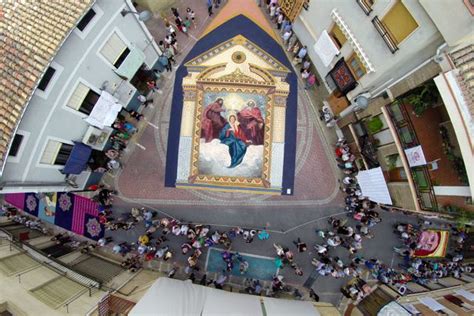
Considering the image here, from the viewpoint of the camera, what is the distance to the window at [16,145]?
11703 millimetres

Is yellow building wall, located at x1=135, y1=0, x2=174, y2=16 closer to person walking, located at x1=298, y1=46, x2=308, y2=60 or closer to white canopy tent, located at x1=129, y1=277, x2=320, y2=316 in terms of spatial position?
person walking, located at x1=298, y1=46, x2=308, y2=60

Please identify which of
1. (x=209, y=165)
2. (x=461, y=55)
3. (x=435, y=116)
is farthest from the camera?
(x=209, y=165)

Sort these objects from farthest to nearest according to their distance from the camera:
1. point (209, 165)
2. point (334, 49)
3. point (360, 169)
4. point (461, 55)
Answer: point (209, 165)
point (360, 169)
point (334, 49)
point (461, 55)

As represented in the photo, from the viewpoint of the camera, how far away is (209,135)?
16828 mm

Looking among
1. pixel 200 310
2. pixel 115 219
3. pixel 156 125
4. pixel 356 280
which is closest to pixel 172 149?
pixel 156 125

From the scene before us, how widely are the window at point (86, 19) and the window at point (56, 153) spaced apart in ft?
16.8

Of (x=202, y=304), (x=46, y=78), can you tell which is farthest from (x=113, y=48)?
(x=202, y=304)

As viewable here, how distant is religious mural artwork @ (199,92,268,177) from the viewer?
656 inches

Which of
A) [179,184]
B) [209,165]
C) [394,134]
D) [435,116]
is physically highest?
[435,116]

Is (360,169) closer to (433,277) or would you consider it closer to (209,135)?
(433,277)

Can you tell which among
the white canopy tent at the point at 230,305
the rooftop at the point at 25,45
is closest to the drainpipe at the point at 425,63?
the white canopy tent at the point at 230,305

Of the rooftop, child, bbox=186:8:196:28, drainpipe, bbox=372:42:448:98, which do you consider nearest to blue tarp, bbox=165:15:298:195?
child, bbox=186:8:196:28

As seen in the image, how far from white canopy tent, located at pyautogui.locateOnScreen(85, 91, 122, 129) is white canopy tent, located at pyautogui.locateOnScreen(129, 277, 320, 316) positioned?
7998mm

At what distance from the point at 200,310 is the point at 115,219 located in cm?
772
